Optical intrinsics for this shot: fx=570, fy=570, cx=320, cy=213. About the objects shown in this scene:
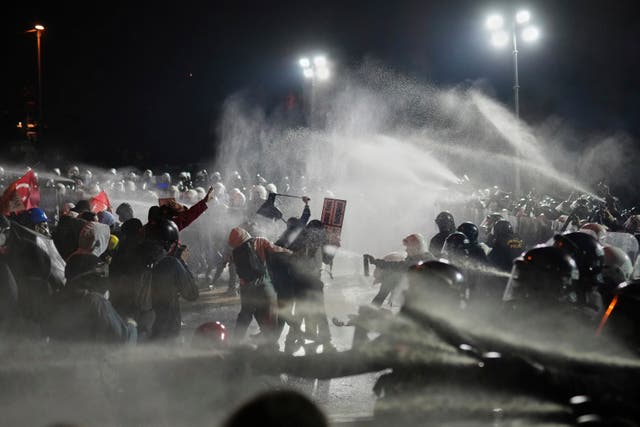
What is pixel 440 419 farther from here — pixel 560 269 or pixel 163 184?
pixel 163 184

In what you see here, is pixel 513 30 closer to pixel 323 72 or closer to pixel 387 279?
pixel 323 72

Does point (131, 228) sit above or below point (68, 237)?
above

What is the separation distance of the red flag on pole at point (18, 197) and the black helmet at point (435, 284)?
22.7 feet

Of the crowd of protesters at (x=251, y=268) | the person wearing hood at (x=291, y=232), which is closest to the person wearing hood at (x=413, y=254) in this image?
the crowd of protesters at (x=251, y=268)

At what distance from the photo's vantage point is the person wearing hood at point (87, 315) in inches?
177

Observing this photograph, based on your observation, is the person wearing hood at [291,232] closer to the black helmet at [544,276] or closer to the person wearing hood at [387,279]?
the person wearing hood at [387,279]

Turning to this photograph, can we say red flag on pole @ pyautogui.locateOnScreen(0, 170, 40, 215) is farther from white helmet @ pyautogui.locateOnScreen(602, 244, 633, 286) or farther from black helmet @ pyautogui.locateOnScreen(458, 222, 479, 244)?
white helmet @ pyautogui.locateOnScreen(602, 244, 633, 286)

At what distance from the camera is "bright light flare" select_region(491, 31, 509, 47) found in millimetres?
17039

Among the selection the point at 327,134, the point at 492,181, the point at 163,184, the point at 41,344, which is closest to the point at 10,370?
the point at 41,344

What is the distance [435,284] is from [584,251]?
1.66 metres

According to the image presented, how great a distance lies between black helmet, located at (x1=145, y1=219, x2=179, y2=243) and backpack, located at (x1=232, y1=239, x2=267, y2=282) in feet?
6.62

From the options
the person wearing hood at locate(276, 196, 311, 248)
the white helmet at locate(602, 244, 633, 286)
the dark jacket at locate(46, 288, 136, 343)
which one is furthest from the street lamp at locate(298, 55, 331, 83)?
the dark jacket at locate(46, 288, 136, 343)

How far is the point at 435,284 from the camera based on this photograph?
11.0 ft

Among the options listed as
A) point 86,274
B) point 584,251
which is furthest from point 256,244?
point 584,251
